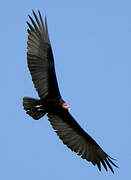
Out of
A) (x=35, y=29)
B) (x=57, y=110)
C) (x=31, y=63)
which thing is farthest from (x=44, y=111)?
(x=35, y=29)

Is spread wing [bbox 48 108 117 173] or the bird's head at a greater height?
the bird's head

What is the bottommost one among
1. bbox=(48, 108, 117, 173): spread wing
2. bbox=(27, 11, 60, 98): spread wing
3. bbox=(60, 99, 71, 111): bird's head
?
bbox=(48, 108, 117, 173): spread wing

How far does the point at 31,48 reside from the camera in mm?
14539

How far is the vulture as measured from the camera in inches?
566

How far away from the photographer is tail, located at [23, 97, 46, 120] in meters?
14.2

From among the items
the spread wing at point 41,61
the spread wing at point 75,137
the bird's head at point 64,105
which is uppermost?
the spread wing at point 41,61

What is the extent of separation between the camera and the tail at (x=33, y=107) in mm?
14219

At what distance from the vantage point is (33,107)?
14.3m

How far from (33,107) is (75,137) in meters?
1.75

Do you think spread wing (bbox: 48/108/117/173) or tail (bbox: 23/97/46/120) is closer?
tail (bbox: 23/97/46/120)

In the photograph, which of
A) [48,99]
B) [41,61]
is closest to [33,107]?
[48,99]

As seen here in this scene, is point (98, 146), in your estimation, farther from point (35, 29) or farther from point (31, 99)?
point (35, 29)

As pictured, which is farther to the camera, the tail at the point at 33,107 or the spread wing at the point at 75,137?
the spread wing at the point at 75,137

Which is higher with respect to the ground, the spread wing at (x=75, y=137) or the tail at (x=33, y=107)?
the tail at (x=33, y=107)
